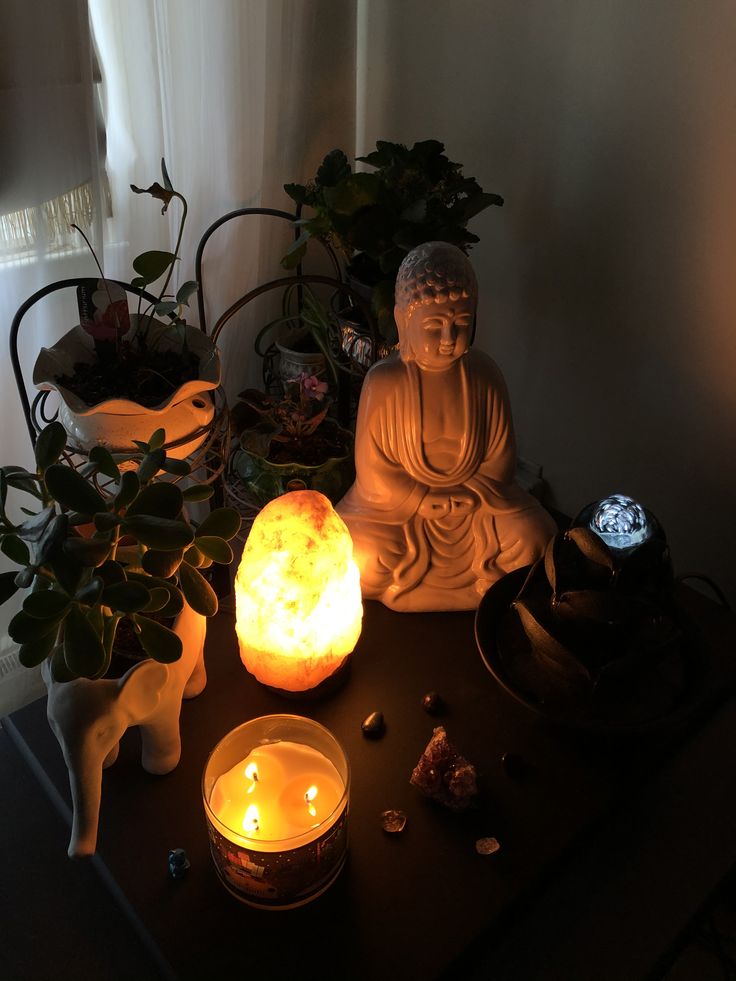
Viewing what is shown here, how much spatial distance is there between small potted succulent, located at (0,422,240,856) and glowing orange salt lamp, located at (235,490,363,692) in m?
0.10

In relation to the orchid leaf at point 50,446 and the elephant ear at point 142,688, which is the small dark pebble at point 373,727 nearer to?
the elephant ear at point 142,688

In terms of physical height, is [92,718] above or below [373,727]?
above

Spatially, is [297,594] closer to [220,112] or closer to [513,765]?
[513,765]

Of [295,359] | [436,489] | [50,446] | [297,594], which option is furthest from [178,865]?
[295,359]

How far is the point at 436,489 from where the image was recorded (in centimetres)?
120

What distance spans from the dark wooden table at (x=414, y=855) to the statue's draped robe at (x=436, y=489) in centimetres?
13

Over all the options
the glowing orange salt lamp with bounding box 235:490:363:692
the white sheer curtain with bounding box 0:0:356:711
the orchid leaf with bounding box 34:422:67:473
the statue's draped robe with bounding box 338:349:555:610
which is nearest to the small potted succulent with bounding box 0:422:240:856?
the orchid leaf with bounding box 34:422:67:473

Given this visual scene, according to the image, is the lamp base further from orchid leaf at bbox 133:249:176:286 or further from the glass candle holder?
orchid leaf at bbox 133:249:176:286

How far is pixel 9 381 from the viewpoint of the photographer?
47.8 inches

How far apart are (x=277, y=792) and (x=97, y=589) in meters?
0.33

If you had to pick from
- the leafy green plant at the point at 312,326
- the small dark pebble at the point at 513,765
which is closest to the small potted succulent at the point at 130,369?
the leafy green plant at the point at 312,326

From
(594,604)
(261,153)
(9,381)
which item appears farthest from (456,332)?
(9,381)

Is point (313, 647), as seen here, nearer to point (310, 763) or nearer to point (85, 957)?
point (310, 763)

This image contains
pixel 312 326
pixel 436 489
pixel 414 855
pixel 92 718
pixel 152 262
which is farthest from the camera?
pixel 312 326
